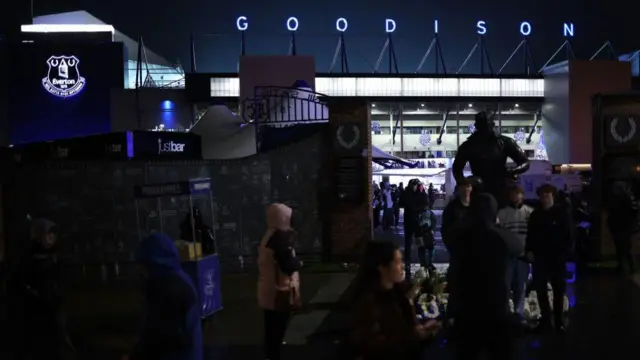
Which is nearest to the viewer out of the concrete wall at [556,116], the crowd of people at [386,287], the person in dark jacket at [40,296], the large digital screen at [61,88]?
the crowd of people at [386,287]

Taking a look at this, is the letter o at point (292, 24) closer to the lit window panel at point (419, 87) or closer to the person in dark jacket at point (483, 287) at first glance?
the lit window panel at point (419, 87)

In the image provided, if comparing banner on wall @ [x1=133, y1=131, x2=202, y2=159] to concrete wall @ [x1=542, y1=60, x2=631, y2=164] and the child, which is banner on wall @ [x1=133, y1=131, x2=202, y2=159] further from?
concrete wall @ [x1=542, y1=60, x2=631, y2=164]

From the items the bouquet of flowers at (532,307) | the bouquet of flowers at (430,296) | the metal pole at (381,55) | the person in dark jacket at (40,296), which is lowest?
the bouquet of flowers at (532,307)

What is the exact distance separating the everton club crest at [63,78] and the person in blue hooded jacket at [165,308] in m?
29.7

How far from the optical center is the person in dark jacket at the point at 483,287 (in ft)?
15.9

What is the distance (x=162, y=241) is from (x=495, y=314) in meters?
2.42

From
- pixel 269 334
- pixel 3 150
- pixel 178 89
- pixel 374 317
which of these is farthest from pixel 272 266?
pixel 178 89

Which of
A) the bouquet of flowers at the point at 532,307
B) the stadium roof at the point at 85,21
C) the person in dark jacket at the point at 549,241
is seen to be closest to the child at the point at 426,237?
the bouquet of flowers at the point at 532,307

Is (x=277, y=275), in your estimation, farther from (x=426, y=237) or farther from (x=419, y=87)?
(x=419, y=87)

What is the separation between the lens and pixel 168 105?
33.2m

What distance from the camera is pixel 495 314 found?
15.9 ft

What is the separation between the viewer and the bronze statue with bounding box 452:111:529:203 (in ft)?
26.8

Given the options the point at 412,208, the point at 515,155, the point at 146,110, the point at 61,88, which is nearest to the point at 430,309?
the point at 515,155

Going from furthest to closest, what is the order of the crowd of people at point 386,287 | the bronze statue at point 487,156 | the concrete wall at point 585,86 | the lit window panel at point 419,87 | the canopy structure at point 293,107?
the lit window panel at point 419,87
the concrete wall at point 585,86
the canopy structure at point 293,107
the bronze statue at point 487,156
the crowd of people at point 386,287
